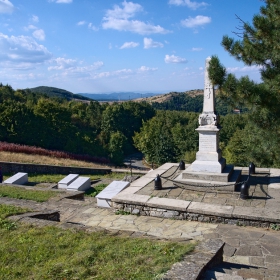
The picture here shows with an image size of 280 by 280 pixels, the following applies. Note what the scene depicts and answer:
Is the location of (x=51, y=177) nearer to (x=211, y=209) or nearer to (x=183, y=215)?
(x=183, y=215)

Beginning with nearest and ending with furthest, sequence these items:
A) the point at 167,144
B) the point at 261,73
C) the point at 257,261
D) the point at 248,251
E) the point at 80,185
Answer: the point at 257,261, the point at 248,251, the point at 261,73, the point at 80,185, the point at 167,144

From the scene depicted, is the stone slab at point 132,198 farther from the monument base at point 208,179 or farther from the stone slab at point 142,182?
the monument base at point 208,179

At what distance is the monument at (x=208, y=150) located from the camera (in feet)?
28.8

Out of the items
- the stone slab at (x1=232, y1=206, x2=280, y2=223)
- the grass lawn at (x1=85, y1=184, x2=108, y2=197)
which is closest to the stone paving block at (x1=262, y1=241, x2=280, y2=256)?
the stone slab at (x1=232, y1=206, x2=280, y2=223)

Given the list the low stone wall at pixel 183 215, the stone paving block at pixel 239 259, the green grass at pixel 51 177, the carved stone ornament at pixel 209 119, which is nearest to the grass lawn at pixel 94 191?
the green grass at pixel 51 177

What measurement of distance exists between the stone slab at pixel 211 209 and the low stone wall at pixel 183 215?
0.10 m

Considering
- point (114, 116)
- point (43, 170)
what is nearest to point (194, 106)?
point (114, 116)

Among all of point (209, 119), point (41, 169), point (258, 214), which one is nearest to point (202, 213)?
point (258, 214)

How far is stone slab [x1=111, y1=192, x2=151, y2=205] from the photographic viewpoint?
756cm

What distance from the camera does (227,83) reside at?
7.39 meters

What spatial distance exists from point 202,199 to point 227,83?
2.98 meters

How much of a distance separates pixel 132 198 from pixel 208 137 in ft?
10.0

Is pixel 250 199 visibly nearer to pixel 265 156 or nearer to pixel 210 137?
pixel 210 137

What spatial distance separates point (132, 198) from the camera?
783cm
